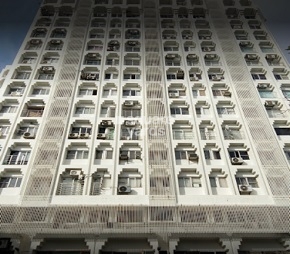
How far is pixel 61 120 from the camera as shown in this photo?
14828 millimetres

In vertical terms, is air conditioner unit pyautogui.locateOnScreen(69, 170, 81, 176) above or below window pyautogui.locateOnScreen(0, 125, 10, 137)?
below

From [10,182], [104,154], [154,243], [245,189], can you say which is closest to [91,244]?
[154,243]

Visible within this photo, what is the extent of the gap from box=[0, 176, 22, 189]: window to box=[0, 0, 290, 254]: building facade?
0.05m

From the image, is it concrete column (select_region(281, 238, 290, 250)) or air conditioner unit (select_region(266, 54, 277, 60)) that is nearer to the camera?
concrete column (select_region(281, 238, 290, 250))

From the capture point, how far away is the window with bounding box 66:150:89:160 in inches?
547

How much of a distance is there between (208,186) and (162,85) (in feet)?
23.2

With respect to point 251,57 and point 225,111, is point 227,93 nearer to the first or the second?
point 225,111

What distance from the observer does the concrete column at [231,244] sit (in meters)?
10.7

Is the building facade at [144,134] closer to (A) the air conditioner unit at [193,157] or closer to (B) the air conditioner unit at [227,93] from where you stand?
(A) the air conditioner unit at [193,157]

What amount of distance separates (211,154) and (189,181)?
1.99m

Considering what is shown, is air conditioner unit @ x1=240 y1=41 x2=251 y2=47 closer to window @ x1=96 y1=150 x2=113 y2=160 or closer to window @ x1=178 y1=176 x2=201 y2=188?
window @ x1=178 y1=176 x2=201 y2=188

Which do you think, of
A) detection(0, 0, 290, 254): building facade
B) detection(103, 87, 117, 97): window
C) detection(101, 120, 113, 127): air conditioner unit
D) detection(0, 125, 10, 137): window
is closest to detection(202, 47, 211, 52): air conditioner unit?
detection(0, 0, 290, 254): building facade

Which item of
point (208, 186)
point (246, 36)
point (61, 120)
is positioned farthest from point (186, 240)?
point (246, 36)

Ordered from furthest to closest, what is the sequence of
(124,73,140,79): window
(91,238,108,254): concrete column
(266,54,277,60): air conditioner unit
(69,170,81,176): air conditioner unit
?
(266,54,277,60): air conditioner unit, (124,73,140,79): window, (69,170,81,176): air conditioner unit, (91,238,108,254): concrete column
